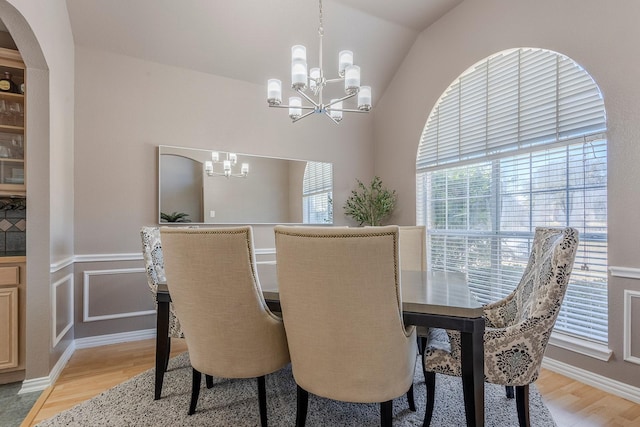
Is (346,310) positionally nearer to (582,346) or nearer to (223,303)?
(223,303)

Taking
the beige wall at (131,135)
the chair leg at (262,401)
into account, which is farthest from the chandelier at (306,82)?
the chair leg at (262,401)

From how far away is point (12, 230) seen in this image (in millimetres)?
2557

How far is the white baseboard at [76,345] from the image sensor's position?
2135 millimetres

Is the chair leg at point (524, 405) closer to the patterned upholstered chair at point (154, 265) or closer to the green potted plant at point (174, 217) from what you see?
the patterned upholstered chair at point (154, 265)

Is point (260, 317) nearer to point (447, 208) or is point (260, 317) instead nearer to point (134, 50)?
point (447, 208)

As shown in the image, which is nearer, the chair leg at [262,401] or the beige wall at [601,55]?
the chair leg at [262,401]

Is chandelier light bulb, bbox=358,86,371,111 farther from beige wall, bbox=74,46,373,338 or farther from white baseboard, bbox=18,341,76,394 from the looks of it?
white baseboard, bbox=18,341,76,394

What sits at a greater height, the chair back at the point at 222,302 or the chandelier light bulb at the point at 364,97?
the chandelier light bulb at the point at 364,97

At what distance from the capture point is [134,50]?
3.13 m

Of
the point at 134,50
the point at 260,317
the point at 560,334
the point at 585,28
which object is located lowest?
the point at 560,334

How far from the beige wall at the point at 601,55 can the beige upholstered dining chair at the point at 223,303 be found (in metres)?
2.23

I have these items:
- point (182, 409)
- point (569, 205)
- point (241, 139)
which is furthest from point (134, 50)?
point (569, 205)

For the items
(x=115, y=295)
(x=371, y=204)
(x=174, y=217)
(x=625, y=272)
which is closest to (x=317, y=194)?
(x=371, y=204)

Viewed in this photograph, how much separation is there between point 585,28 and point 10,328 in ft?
14.9
